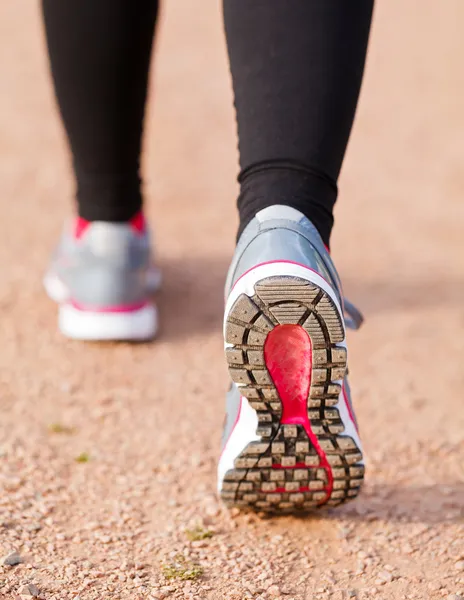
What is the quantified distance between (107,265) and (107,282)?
0.04 meters

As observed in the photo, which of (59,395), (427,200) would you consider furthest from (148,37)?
(427,200)

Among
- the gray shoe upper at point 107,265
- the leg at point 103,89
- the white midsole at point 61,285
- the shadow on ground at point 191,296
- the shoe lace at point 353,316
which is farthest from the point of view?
the shadow on ground at point 191,296

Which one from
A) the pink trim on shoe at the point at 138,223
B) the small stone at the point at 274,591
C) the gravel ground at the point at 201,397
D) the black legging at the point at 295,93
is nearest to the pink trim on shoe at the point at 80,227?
the pink trim on shoe at the point at 138,223

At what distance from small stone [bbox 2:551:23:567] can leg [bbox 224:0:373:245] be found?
62 centimetres

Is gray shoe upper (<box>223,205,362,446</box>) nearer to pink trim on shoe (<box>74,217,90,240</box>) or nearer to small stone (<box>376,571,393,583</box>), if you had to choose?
small stone (<box>376,571,393,583</box>)

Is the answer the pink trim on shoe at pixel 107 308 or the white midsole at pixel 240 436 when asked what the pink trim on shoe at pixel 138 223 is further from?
the white midsole at pixel 240 436

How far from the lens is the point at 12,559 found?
1.36 metres

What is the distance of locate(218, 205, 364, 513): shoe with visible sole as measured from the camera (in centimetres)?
124

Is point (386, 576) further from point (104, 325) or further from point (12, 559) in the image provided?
point (104, 325)

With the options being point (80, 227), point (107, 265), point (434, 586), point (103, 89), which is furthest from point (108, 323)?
point (434, 586)

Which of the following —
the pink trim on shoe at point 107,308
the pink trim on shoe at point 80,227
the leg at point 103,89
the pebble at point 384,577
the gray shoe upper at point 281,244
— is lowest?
the pebble at point 384,577

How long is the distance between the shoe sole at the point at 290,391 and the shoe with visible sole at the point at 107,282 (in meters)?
0.94

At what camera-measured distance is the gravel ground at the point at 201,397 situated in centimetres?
140

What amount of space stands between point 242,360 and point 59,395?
2.99 ft
